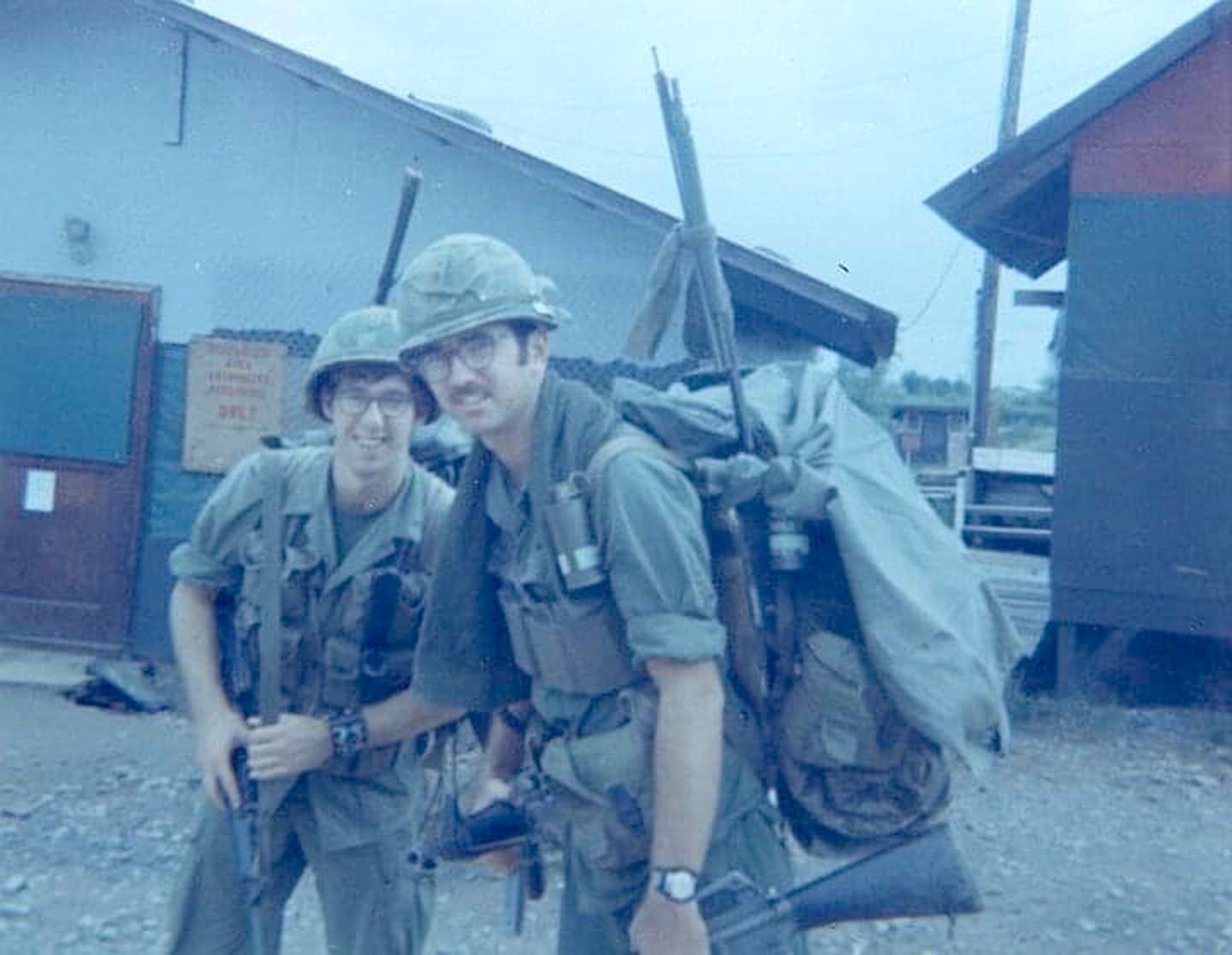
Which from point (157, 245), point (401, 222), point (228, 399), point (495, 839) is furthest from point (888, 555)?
point (157, 245)

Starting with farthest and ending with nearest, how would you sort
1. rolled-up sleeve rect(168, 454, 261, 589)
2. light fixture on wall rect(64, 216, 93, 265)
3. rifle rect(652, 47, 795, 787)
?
light fixture on wall rect(64, 216, 93, 265), rolled-up sleeve rect(168, 454, 261, 589), rifle rect(652, 47, 795, 787)

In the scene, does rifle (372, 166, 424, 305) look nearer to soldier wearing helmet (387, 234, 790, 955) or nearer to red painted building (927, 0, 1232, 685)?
soldier wearing helmet (387, 234, 790, 955)

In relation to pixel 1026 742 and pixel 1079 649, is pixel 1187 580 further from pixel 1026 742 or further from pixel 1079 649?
pixel 1026 742

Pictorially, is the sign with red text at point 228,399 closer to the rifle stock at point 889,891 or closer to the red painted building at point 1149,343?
the red painted building at point 1149,343

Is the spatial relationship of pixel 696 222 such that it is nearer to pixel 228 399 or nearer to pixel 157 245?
pixel 228 399

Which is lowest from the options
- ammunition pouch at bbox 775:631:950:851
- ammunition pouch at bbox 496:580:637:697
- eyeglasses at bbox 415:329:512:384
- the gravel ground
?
the gravel ground

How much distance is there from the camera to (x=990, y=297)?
22.0 metres

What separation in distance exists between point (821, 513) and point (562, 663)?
1.58 feet

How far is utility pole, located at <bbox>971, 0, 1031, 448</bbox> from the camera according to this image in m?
21.3

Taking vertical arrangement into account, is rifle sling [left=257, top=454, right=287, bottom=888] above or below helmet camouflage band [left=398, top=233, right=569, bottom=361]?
below

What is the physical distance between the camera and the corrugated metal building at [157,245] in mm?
10078

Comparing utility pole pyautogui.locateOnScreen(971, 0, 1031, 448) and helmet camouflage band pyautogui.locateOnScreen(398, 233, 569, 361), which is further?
utility pole pyautogui.locateOnScreen(971, 0, 1031, 448)

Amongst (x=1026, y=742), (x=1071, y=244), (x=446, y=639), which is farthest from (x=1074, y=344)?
(x=446, y=639)

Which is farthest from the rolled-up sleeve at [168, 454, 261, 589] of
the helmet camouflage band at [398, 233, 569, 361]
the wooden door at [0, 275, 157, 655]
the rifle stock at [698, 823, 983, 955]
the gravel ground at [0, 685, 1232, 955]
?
the wooden door at [0, 275, 157, 655]
